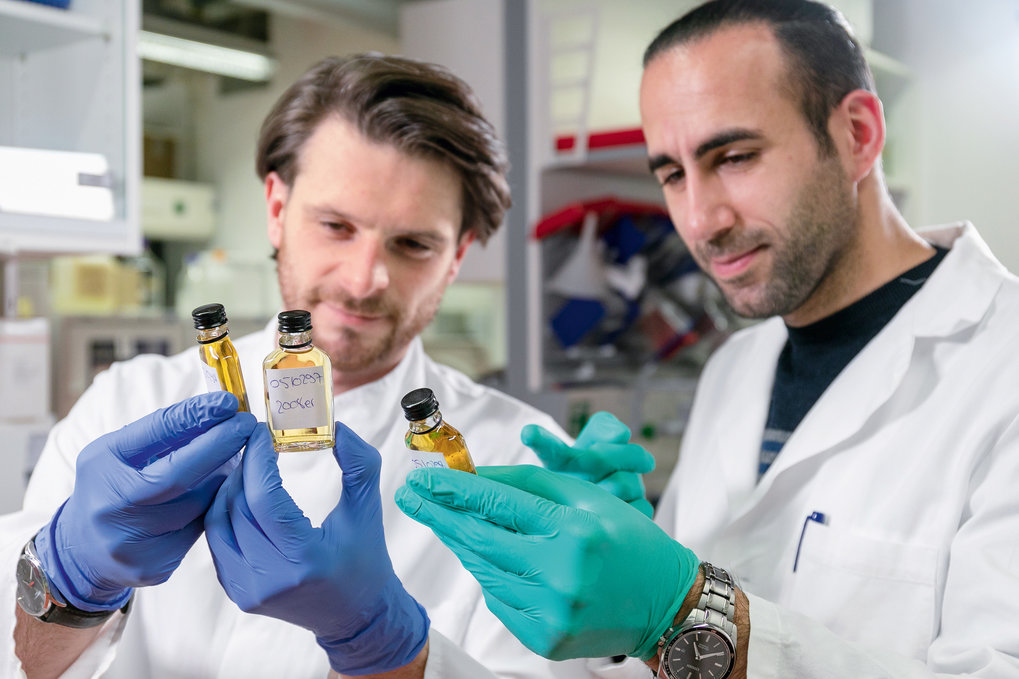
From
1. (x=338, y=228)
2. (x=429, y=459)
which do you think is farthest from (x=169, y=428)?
(x=338, y=228)

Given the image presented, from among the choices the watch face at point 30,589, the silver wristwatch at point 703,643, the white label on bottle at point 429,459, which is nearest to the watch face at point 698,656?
the silver wristwatch at point 703,643

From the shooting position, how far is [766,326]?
1.56m

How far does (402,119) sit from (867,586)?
0.88 metres

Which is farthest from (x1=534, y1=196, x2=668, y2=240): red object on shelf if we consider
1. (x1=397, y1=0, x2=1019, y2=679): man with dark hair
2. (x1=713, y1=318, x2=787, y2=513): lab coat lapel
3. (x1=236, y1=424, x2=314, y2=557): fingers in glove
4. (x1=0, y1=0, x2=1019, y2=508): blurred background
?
(x1=236, y1=424, x2=314, y2=557): fingers in glove

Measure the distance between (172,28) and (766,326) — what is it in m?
3.86

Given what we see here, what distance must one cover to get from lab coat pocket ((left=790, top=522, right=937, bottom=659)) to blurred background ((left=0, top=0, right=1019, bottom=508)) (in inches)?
49.7

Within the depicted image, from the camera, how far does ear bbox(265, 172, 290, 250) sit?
1.31 m

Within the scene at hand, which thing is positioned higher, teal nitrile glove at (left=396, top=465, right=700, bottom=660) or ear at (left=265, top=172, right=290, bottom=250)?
ear at (left=265, top=172, right=290, bottom=250)

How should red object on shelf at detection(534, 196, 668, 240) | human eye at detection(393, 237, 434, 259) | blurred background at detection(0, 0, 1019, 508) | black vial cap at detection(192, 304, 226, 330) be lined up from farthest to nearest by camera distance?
red object on shelf at detection(534, 196, 668, 240) < blurred background at detection(0, 0, 1019, 508) < human eye at detection(393, 237, 434, 259) < black vial cap at detection(192, 304, 226, 330)

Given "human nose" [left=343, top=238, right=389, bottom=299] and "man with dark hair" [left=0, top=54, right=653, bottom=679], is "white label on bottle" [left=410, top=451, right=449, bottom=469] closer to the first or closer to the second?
"man with dark hair" [left=0, top=54, right=653, bottom=679]

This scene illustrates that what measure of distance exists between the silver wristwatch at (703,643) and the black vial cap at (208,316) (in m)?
0.54

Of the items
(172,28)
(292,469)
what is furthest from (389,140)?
(172,28)

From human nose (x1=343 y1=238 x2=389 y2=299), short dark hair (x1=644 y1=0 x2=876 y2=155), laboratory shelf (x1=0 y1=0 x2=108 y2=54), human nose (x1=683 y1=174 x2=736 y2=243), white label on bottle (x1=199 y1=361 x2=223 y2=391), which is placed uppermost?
laboratory shelf (x1=0 y1=0 x2=108 y2=54)

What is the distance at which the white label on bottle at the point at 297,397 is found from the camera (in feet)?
2.57
